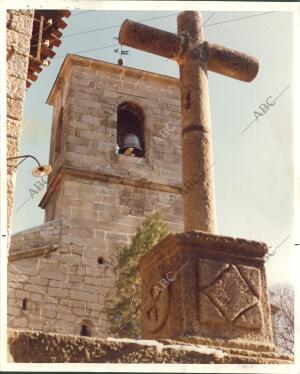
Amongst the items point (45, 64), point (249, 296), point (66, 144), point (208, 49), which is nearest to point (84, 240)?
point (66, 144)

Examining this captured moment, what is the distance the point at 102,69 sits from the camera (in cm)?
1207

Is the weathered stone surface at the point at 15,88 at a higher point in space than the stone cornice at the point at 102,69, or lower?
lower

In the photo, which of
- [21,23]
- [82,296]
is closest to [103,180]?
[82,296]

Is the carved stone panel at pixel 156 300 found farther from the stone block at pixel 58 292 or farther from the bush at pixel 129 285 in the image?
the stone block at pixel 58 292

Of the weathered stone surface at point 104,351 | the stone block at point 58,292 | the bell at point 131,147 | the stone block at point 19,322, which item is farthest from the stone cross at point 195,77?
the bell at point 131,147

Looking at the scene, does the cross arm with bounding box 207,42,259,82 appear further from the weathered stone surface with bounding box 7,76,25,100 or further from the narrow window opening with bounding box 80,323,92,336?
the narrow window opening with bounding box 80,323,92,336

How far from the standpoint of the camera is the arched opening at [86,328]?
9023mm

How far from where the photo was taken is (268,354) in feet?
10.1

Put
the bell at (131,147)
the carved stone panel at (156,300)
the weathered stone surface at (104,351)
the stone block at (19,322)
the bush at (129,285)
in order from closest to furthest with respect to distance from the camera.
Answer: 1. the weathered stone surface at (104,351)
2. the carved stone panel at (156,300)
3. the stone block at (19,322)
4. the bush at (129,285)
5. the bell at (131,147)

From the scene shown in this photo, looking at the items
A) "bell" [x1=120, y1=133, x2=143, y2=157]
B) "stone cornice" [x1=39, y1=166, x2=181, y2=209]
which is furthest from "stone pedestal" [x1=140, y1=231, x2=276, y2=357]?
Answer: "bell" [x1=120, y1=133, x2=143, y2=157]

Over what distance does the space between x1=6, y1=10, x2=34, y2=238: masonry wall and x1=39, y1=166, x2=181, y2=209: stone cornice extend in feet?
21.6

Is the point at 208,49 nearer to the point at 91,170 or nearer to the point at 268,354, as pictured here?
the point at 268,354

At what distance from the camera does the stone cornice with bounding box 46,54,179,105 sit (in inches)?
469

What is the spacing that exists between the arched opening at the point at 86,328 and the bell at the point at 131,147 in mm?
3917
